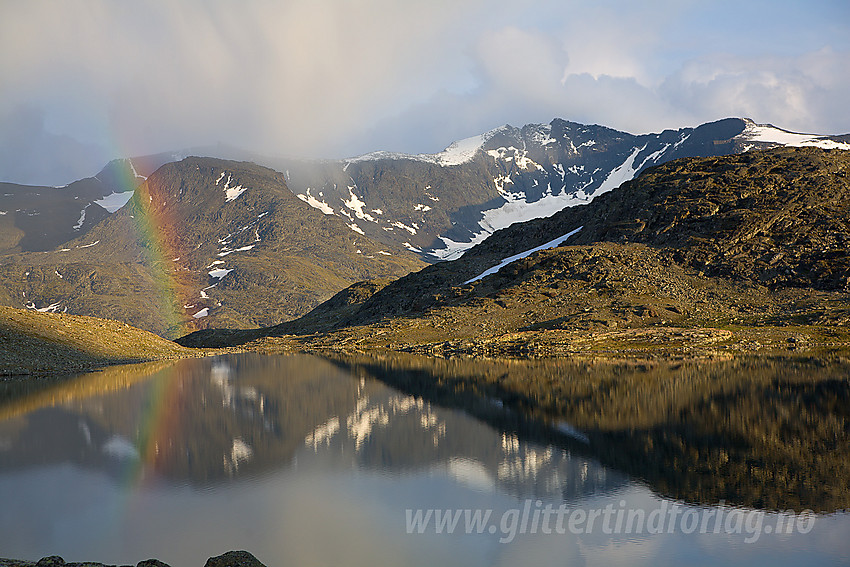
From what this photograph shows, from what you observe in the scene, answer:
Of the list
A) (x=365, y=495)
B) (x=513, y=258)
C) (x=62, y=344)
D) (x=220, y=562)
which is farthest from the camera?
(x=513, y=258)

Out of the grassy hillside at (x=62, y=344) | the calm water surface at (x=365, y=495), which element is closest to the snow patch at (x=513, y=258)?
the grassy hillside at (x=62, y=344)

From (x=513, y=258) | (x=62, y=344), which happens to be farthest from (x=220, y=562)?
(x=513, y=258)

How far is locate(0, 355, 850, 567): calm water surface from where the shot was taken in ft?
77.0

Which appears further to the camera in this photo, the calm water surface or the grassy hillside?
the grassy hillside

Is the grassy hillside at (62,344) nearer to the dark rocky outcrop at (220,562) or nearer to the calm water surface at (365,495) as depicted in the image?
the calm water surface at (365,495)

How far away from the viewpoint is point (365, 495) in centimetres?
3166

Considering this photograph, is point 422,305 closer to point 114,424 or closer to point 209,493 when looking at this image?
point 114,424

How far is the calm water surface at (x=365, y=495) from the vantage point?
23.5 meters

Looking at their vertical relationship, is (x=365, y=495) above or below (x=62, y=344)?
below

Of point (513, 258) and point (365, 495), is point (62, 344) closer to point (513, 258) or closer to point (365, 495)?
point (365, 495)

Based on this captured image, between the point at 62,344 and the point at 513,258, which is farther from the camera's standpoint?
the point at 513,258

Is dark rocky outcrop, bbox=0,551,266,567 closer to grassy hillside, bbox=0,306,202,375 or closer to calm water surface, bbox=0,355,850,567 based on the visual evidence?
calm water surface, bbox=0,355,850,567

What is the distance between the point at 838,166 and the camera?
17500cm

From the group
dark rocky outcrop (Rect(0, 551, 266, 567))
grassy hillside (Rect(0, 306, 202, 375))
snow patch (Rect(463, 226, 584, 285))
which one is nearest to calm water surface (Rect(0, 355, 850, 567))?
dark rocky outcrop (Rect(0, 551, 266, 567))
